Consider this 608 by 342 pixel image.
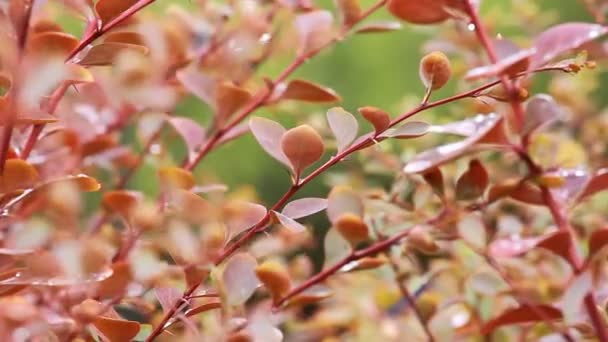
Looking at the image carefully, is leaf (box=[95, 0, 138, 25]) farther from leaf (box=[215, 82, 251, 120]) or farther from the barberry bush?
leaf (box=[215, 82, 251, 120])

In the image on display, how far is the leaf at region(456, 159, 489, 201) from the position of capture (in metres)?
0.56

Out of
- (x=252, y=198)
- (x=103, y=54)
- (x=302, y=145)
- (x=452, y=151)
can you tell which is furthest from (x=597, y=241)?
(x=252, y=198)

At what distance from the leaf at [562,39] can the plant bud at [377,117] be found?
0.48 ft

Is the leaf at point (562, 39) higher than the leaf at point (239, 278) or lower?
higher

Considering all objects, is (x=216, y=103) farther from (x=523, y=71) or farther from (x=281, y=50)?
(x=281, y=50)

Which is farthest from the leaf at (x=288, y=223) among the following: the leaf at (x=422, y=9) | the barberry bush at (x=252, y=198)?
the leaf at (x=422, y=9)

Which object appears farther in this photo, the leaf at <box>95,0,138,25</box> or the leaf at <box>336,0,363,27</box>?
the leaf at <box>336,0,363,27</box>

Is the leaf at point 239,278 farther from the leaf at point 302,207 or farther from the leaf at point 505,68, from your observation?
the leaf at point 505,68

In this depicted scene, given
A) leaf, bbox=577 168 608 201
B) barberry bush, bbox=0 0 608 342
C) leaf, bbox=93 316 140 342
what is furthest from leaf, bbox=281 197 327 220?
leaf, bbox=577 168 608 201

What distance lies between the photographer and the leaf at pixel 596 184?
0.56 meters

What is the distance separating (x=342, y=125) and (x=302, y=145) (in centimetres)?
3

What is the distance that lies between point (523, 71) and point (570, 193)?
0.16 meters

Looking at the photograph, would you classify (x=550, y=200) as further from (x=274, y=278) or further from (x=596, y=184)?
(x=274, y=278)

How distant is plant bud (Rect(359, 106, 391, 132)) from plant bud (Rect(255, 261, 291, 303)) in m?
0.10
